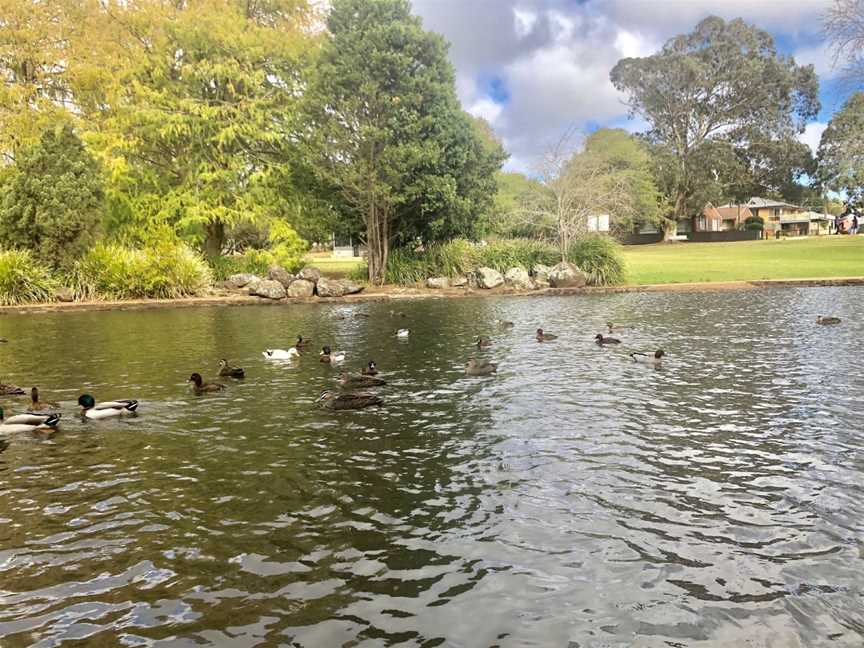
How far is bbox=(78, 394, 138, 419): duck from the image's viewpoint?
32.3ft

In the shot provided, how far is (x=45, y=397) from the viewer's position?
11305 millimetres

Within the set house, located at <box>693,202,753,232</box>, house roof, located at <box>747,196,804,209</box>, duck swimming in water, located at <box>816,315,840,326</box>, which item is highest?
house roof, located at <box>747,196,804,209</box>

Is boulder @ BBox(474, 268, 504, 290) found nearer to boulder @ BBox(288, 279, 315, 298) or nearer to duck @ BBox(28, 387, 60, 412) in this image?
boulder @ BBox(288, 279, 315, 298)

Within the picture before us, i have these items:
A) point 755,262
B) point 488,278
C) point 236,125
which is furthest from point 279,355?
point 755,262

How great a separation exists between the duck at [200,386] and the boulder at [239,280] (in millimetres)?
21723

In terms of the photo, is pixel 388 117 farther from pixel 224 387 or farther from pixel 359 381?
pixel 359 381

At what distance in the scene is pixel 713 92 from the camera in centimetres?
7425

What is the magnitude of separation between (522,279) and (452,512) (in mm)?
26823

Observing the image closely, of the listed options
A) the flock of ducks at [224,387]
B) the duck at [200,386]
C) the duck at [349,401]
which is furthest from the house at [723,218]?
the duck at [200,386]

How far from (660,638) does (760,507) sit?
2.64m

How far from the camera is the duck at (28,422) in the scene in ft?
30.2

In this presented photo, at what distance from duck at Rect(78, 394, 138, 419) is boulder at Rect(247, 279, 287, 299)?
20436mm

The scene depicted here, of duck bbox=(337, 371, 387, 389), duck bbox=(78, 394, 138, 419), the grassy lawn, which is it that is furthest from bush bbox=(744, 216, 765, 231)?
duck bbox=(78, 394, 138, 419)

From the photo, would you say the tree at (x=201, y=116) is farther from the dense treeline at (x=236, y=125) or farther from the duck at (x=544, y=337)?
the duck at (x=544, y=337)
